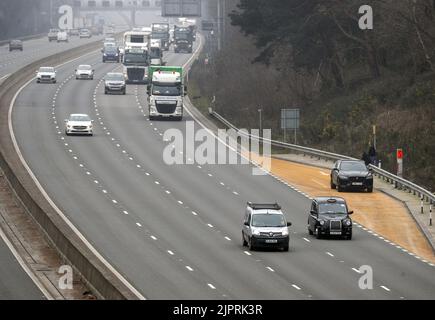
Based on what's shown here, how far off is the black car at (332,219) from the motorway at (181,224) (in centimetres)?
46

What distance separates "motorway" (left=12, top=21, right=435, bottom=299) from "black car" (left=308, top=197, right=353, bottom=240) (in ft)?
1.51

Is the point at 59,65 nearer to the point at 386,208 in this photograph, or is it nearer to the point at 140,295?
the point at 386,208

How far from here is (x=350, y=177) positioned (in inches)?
2623

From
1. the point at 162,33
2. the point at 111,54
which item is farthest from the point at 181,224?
the point at 162,33

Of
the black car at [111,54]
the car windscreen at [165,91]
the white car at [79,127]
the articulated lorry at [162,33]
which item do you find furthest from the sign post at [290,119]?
the articulated lorry at [162,33]

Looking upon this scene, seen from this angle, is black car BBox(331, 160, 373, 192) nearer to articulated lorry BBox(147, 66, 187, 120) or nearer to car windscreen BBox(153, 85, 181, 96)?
articulated lorry BBox(147, 66, 187, 120)

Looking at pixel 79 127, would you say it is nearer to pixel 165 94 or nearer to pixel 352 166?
pixel 165 94

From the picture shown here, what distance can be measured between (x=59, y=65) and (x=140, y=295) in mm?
109262

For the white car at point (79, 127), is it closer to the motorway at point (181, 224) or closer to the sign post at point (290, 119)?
the motorway at point (181, 224)

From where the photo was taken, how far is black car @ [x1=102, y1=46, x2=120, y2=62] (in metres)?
154

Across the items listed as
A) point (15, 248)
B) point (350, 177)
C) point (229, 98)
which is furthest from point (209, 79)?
point (15, 248)

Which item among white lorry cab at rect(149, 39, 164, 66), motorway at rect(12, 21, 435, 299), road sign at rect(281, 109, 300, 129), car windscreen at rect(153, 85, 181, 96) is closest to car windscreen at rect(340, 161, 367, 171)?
motorway at rect(12, 21, 435, 299)

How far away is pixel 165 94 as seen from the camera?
94625 mm

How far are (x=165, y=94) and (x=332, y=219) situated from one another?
41.5 m
